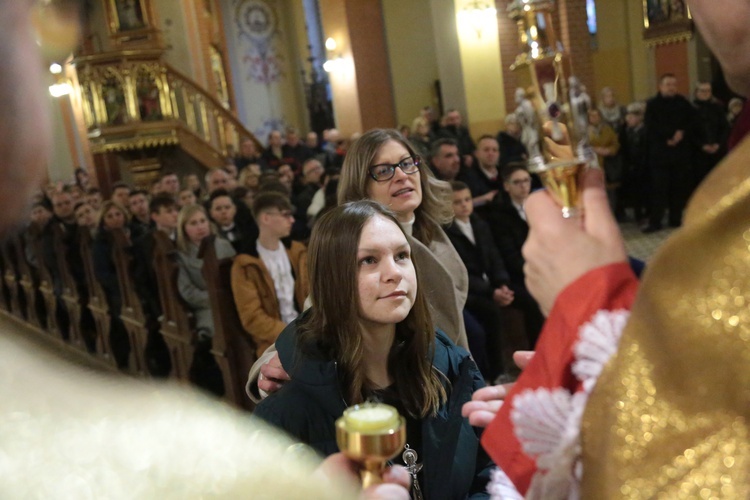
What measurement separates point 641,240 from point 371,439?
26.5 ft

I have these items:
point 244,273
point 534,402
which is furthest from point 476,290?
point 534,402

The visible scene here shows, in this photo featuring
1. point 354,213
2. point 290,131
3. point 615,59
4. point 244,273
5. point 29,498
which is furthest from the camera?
point 615,59

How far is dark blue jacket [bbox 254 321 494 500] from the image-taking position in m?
1.75

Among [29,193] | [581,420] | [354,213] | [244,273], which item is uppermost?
[29,193]

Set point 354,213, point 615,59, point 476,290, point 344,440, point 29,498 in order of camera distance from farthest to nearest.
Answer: point 615,59 → point 476,290 → point 354,213 → point 344,440 → point 29,498

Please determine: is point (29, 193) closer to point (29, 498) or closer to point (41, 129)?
point (41, 129)

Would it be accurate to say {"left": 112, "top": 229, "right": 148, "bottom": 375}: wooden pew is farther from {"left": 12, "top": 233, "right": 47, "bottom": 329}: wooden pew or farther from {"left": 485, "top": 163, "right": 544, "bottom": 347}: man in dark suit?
{"left": 485, "top": 163, "right": 544, "bottom": 347}: man in dark suit

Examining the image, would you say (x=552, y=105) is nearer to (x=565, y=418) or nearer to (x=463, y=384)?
(x=565, y=418)

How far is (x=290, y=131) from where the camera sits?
12.1m

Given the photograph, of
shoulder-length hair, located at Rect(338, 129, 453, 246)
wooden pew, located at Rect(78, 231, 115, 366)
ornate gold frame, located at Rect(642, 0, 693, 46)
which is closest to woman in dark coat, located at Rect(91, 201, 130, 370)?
wooden pew, located at Rect(78, 231, 115, 366)

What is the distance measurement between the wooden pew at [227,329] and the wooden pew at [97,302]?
1.96 m

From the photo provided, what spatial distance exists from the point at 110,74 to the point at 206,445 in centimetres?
1274

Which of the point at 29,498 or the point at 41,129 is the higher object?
the point at 41,129

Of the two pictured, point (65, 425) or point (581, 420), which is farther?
point (581, 420)
